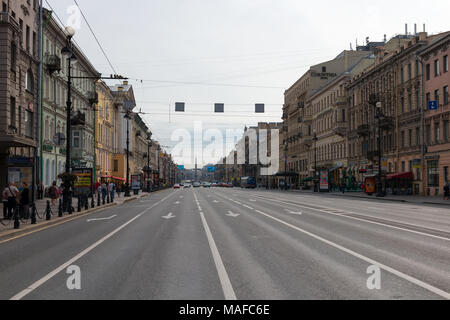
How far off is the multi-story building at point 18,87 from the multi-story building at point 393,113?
104ft

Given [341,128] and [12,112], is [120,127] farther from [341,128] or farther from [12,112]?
[12,112]

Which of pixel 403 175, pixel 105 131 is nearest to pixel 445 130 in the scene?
pixel 403 175

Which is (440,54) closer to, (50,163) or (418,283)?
(50,163)

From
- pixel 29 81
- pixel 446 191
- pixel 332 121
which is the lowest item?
pixel 446 191

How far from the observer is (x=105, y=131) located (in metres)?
74.3

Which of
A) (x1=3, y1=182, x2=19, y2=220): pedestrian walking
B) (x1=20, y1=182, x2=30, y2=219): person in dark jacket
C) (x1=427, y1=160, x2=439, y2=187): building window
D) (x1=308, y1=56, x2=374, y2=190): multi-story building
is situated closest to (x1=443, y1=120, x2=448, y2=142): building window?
(x1=427, y1=160, x2=439, y2=187): building window

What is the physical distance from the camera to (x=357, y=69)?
240 ft

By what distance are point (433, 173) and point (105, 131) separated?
156 ft

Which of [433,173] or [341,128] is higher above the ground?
[341,128]

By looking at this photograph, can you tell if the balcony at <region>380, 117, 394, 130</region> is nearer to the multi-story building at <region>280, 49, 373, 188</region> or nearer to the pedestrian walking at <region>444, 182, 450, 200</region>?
the pedestrian walking at <region>444, 182, 450, 200</region>

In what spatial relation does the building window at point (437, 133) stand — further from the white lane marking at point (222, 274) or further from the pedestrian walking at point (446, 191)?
the white lane marking at point (222, 274)

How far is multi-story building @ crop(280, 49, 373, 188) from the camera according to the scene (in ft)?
295

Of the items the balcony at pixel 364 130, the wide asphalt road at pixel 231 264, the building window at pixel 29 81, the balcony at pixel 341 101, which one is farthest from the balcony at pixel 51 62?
the balcony at pixel 341 101

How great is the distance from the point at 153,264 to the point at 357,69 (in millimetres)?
68970
